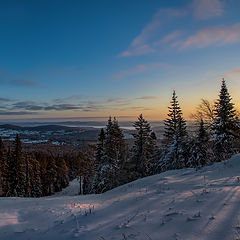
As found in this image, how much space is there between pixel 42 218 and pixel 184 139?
83.6 ft

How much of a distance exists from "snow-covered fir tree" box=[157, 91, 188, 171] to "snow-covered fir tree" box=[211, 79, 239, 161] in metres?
4.42

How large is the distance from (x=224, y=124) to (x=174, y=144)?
7.19 metres

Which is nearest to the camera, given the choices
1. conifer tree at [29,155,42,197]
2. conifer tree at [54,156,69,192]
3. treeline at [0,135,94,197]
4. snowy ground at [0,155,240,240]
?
snowy ground at [0,155,240,240]

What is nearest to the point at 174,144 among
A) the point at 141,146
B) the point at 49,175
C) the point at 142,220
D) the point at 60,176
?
the point at 141,146

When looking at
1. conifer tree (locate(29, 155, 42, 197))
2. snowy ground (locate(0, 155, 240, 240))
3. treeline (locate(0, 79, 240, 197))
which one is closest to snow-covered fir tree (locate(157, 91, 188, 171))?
treeline (locate(0, 79, 240, 197))

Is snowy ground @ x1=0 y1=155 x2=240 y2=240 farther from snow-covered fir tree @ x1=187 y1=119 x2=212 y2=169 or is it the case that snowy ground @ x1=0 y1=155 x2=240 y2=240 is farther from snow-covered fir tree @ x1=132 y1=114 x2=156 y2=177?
snow-covered fir tree @ x1=132 y1=114 x2=156 y2=177

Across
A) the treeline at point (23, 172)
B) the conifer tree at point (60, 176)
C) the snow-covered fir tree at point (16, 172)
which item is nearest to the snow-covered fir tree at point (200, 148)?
the treeline at point (23, 172)

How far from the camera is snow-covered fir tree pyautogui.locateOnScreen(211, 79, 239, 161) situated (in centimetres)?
2525

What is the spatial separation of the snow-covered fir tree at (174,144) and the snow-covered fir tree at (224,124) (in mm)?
4424

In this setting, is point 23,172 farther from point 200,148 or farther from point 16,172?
point 200,148

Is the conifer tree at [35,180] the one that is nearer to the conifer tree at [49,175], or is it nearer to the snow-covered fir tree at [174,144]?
the conifer tree at [49,175]

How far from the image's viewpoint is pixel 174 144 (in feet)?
90.7

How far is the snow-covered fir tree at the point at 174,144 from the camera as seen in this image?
27.3m

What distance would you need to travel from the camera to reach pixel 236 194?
5441 millimetres
